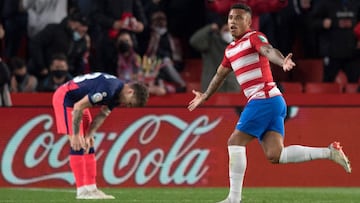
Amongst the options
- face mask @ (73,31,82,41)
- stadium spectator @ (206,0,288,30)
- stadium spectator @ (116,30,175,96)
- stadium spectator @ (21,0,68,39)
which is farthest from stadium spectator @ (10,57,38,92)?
stadium spectator @ (206,0,288,30)

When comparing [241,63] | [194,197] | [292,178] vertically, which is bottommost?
[292,178]

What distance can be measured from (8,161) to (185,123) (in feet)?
7.98

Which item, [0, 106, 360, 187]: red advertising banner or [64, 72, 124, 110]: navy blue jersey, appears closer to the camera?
[64, 72, 124, 110]: navy blue jersey

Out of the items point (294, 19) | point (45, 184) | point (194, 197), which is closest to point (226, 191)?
point (194, 197)

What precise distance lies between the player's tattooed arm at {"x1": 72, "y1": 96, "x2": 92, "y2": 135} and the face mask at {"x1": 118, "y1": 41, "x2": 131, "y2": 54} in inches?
190

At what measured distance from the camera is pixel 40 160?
1608cm

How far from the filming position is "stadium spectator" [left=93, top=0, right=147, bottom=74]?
1794 cm

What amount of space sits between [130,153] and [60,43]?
2.53m

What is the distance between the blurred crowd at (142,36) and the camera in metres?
17.7

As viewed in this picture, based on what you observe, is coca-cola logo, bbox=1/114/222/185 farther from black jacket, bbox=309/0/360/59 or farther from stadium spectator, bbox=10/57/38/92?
black jacket, bbox=309/0/360/59

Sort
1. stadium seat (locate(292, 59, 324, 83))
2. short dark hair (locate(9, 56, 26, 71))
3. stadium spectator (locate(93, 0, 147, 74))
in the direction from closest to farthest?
short dark hair (locate(9, 56, 26, 71)) → stadium spectator (locate(93, 0, 147, 74)) → stadium seat (locate(292, 59, 324, 83))

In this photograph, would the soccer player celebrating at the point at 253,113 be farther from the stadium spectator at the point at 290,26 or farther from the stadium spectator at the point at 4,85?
the stadium spectator at the point at 290,26

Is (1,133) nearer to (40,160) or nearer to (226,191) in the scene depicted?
(40,160)

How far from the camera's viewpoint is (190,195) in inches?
554
